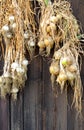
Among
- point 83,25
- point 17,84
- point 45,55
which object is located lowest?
point 17,84

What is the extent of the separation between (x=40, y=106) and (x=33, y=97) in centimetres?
6

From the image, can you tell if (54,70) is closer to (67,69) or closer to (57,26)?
(67,69)

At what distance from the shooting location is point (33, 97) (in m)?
1.53

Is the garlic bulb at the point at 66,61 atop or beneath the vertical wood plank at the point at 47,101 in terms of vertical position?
atop

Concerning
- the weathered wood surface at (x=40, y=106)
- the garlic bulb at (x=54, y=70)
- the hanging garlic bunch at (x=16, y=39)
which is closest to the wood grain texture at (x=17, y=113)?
the weathered wood surface at (x=40, y=106)

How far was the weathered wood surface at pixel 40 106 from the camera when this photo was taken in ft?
4.75

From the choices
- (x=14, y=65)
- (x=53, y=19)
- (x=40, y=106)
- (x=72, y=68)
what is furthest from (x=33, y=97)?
(x=53, y=19)

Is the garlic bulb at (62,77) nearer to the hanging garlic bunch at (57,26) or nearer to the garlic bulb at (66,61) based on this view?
the garlic bulb at (66,61)

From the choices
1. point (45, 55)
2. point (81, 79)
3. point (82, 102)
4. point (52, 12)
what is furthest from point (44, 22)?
point (82, 102)

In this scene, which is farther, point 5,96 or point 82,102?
point 5,96

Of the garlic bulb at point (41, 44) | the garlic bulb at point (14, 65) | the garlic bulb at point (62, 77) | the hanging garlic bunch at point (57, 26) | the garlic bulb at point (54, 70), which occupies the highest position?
the hanging garlic bunch at point (57, 26)

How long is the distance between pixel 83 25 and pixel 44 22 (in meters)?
0.19

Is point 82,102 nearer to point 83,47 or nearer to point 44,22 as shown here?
point 83,47

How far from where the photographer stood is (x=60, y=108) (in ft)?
4.81
